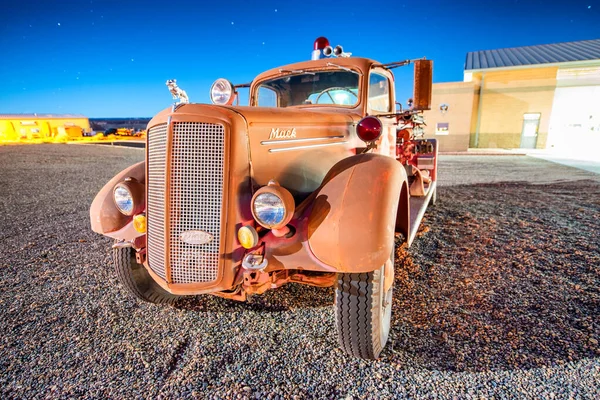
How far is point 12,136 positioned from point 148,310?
37997 mm

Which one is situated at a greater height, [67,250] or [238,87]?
[238,87]

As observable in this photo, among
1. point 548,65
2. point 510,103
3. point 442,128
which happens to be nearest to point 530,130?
point 510,103

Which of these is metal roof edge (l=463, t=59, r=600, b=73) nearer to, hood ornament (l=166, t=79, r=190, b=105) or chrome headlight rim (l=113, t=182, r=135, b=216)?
hood ornament (l=166, t=79, r=190, b=105)

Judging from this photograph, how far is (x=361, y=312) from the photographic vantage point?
2.03 meters

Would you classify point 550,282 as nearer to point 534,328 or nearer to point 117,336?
point 534,328

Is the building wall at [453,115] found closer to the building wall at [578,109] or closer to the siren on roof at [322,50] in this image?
the building wall at [578,109]

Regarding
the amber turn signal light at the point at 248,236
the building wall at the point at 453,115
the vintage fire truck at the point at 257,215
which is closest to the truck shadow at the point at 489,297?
the vintage fire truck at the point at 257,215

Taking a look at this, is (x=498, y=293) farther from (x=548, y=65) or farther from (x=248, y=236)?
(x=548, y=65)

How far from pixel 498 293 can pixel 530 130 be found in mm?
21015

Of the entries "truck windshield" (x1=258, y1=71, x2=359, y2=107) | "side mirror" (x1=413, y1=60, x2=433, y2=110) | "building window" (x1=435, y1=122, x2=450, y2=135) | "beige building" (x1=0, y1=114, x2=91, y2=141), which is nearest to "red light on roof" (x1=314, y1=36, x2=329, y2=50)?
"truck windshield" (x1=258, y1=71, x2=359, y2=107)

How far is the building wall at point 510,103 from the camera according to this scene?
729 inches

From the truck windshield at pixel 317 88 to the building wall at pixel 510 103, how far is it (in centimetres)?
1924

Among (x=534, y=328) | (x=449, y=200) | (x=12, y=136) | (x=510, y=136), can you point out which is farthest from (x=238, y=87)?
(x=12, y=136)

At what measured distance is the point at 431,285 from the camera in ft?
10.3
